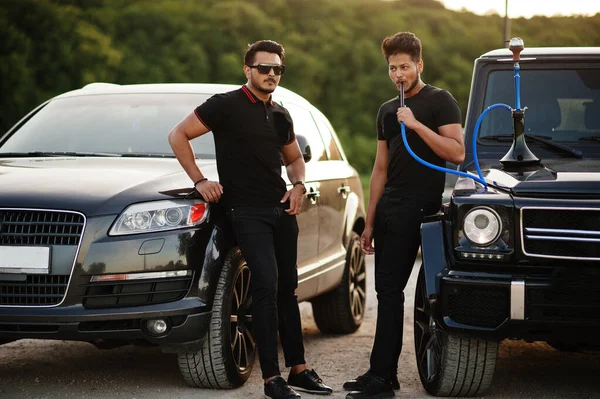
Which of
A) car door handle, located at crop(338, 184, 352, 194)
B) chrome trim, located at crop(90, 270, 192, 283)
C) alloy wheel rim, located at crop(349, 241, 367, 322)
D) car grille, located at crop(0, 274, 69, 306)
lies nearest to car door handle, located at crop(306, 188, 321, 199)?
car door handle, located at crop(338, 184, 352, 194)

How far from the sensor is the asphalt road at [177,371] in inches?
227

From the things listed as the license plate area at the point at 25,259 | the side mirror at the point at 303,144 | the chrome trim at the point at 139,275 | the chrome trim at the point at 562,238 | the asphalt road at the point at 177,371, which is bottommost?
the asphalt road at the point at 177,371

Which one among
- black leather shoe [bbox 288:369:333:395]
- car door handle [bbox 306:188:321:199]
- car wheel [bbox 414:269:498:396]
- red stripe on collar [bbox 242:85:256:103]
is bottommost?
black leather shoe [bbox 288:369:333:395]

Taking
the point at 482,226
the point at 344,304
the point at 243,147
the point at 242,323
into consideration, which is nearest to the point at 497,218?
the point at 482,226

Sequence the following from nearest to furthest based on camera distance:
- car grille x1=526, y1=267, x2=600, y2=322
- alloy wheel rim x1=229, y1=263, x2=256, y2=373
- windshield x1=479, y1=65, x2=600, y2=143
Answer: car grille x1=526, y1=267, x2=600, y2=322, alloy wheel rim x1=229, y1=263, x2=256, y2=373, windshield x1=479, y1=65, x2=600, y2=143

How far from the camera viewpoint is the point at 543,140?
6191mm

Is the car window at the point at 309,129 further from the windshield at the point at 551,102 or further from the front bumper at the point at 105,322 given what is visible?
the front bumper at the point at 105,322

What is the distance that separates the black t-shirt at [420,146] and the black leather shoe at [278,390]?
1.20 metres

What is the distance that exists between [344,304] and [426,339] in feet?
7.51

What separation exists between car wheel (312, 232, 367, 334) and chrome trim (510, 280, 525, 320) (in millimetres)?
3186

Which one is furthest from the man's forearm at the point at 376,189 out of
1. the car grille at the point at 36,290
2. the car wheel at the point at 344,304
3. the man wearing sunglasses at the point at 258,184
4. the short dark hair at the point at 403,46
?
the car wheel at the point at 344,304

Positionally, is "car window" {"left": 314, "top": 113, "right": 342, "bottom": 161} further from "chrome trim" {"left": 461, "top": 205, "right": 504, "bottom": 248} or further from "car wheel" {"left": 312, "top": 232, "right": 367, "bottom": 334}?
"chrome trim" {"left": 461, "top": 205, "right": 504, "bottom": 248}

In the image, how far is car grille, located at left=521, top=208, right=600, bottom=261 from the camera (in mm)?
4875

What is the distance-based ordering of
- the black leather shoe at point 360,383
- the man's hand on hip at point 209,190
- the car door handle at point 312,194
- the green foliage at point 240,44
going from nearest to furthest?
the man's hand on hip at point 209,190
the black leather shoe at point 360,383
the car door handle at point 312,194
the green foliage at point 240,44
